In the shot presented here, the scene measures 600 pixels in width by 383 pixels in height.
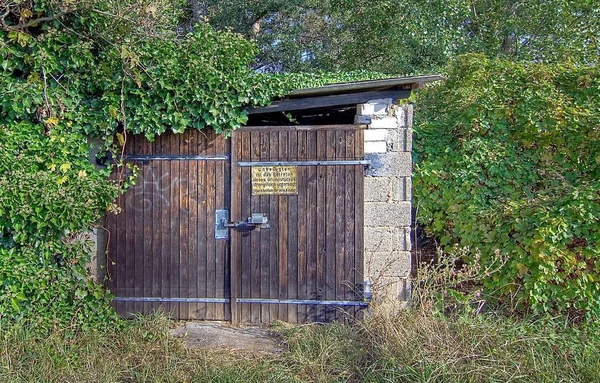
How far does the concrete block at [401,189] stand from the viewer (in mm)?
4637

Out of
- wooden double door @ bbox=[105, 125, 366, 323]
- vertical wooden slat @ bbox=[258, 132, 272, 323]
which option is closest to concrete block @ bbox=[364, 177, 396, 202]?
wooden double door @ bbox=[105, 125, 366, 323]

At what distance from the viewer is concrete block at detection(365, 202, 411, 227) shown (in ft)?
15.2

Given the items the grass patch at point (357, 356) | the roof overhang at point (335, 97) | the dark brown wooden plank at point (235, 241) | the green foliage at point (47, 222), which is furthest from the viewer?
the dark brown wooden plank at point (235, 241)

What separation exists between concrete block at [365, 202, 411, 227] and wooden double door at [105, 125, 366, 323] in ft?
0.36

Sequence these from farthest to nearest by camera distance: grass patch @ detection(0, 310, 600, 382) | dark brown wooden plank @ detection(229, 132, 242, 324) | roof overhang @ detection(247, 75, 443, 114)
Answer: dark brown wooden plank @ detection(229, 132, 242, 324)
roof overhang @ detection(247, 75, 443, 114)
grass patch @ detection(0, 310, 600, 382)

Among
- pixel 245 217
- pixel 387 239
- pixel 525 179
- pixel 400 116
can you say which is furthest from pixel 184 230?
pixel 525 179

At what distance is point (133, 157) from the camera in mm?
4719

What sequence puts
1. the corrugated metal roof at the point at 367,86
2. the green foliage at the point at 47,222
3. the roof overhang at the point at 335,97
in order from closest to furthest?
the green foliage at the point at 47,222, the corrugated metal roof at the point at 367,86, the roof overhang at the point at 335,97

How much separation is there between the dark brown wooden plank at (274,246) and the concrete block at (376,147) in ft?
3.12

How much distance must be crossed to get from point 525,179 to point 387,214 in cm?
161

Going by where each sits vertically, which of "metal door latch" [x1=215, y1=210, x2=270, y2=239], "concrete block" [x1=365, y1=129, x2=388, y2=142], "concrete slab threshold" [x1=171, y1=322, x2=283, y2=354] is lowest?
"concrete slab threshold" [x1=171, y1=322, x2=283, y2=354]

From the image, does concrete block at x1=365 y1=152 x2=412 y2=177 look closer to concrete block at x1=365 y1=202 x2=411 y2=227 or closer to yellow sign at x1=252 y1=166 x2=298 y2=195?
concrete block at x1=365 y1=202 x2=411 y2=227

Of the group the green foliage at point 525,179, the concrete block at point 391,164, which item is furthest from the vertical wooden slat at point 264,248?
the green foliage at point 525,179

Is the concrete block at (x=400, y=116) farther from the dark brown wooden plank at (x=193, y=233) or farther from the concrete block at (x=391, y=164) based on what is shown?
the dark brown wooden plank at (x=193, y=233)
